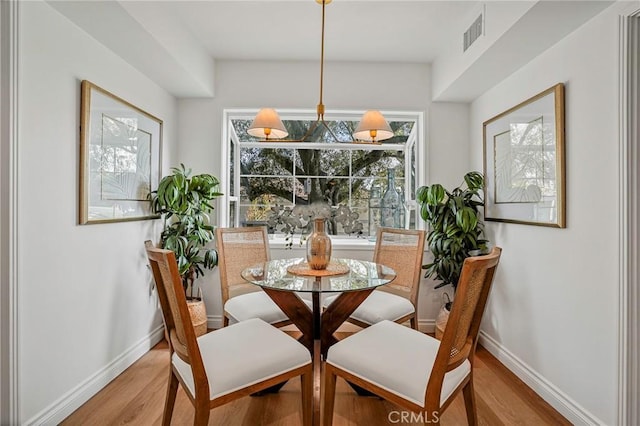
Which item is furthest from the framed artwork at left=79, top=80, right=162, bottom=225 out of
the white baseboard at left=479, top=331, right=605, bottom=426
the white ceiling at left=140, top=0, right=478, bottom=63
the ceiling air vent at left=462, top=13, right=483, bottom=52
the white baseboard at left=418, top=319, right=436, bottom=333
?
the white baseboard at left=479, top=331, right=605, bottom=426

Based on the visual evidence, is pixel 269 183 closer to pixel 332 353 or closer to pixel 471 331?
pixel 332 353

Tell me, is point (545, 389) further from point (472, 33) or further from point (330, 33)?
point (330, 33)

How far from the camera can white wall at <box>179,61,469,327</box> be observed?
122 inches

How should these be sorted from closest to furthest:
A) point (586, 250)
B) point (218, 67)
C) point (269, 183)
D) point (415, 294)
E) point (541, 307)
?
point (586, 250) → point (541, 307) → point (415, 294) → point (218, 67) → point (269, 183)

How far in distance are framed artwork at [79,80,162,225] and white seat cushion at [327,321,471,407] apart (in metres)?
1.72

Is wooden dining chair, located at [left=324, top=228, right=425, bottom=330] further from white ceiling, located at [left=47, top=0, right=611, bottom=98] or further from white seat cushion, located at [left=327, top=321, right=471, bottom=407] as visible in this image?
white ceiling, located at [left=47, top=0, right=611, bottom=98]

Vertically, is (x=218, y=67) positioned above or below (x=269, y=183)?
above

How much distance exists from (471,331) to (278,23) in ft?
7.96

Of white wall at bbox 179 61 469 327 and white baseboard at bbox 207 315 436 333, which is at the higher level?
white wall at bbox 179 61 469 327

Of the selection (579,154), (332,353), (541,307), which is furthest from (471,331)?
(579,154)

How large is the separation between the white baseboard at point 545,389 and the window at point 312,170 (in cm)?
141

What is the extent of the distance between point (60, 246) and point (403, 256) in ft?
7.40

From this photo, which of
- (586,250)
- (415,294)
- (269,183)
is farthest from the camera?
(269,183)

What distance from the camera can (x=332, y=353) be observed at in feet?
5.12
